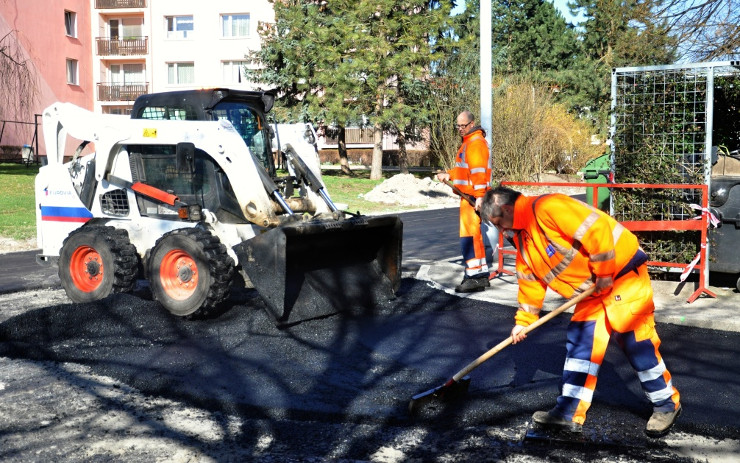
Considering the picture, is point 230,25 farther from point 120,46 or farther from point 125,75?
point 125,75

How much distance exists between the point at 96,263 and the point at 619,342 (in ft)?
17.6

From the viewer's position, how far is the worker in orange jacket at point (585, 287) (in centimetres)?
418

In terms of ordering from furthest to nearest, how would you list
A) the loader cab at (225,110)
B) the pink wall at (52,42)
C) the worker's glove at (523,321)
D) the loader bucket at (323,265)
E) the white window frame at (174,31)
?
1. the white window frame at (174,31)
2. the pink wall at (52,42)
3. the loader cab at (225,110)
4. the loader bucket at (323,265)
5. the worker's glove at (523,321)

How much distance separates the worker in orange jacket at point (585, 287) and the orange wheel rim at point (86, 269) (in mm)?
4820

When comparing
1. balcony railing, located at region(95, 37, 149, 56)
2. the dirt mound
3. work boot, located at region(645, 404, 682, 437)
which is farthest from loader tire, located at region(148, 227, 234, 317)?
balcony railing, located at region(95, 37, 149, 56)

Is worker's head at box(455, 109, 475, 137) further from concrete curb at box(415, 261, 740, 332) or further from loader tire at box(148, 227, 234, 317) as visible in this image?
loader tire at box(148, 227, 234, 317)

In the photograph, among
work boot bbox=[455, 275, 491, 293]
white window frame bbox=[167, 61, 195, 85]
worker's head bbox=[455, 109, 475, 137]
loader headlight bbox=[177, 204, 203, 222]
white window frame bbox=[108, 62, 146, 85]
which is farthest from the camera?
white window frame bbox=[108, 62, 146, 85]

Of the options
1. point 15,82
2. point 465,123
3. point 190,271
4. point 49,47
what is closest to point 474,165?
point 465,123

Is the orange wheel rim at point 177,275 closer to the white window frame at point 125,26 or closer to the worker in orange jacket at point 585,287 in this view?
the worker in orange jacket at point 585,287

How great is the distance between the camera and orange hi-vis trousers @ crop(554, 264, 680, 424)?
4.25 m

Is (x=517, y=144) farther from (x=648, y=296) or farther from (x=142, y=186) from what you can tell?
(x=648, y=296)

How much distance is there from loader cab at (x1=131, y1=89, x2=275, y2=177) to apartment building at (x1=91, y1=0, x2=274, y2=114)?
3425cm

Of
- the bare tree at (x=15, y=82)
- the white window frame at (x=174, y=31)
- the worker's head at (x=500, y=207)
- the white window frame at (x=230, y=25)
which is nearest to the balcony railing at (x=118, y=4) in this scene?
the white window frame at (x=174, y=31)

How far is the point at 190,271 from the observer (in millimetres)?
7047
